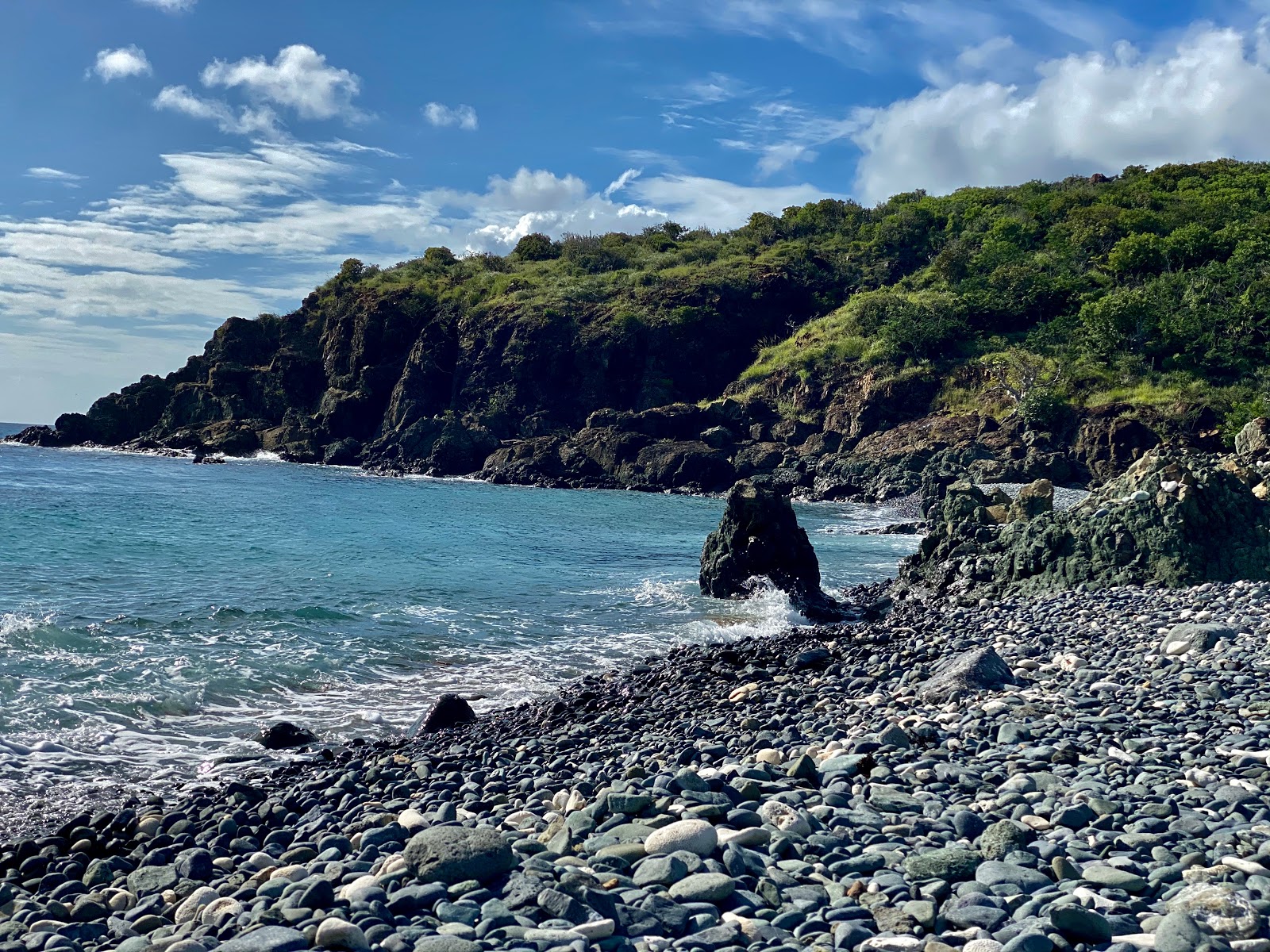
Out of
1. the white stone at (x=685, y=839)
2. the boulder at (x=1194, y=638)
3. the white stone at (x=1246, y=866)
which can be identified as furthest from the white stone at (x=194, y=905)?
the boulder at (x=1194, y=638)

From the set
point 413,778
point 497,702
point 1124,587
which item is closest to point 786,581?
point 1124,587

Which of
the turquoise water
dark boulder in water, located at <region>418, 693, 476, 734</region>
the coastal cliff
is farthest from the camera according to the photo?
the coastal cliff

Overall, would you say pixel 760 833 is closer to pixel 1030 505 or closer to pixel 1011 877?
pixel 1011 877

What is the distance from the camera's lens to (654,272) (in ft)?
308

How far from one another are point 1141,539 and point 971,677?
9.43m

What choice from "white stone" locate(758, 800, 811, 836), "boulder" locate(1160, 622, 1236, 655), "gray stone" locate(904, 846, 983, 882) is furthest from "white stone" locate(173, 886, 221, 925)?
"boulder" locate(1160, 622, 1236, 655)

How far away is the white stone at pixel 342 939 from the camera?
14.9 feet

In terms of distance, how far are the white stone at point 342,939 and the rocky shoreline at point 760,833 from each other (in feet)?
0.04

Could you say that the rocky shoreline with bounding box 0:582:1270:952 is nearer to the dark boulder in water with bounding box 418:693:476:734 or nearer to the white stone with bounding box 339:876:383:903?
the white stone with bounding box 339:876:383:903

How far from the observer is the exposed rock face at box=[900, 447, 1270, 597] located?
54.1ft

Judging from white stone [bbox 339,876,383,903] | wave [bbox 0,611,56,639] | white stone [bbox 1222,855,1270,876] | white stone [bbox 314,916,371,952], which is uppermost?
white stone [bbox 1222,855,1270,876]

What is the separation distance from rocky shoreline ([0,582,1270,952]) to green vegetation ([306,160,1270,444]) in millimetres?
49567

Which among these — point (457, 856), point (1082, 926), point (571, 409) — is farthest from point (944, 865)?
point (571, 409)

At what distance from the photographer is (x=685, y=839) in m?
5.51
